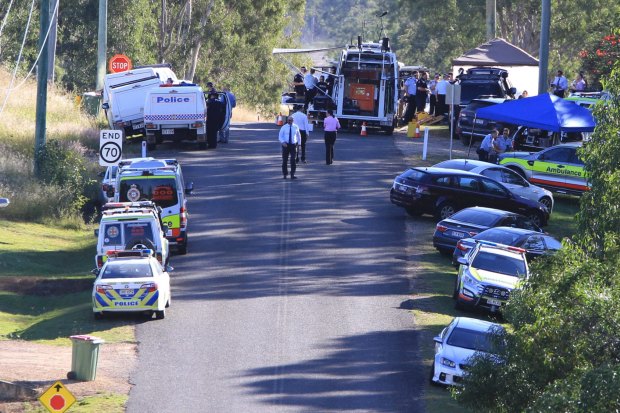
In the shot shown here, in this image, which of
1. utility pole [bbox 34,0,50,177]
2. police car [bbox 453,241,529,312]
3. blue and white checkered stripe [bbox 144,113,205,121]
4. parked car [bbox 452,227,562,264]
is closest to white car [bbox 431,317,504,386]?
police car [bbox 453,241,529,312]

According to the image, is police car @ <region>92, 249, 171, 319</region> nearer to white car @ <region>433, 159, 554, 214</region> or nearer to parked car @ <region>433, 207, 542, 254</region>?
parked car @ <region>433, 207, 542, 254</region>

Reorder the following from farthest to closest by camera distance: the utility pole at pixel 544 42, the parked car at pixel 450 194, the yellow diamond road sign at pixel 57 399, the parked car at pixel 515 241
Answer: the utility pole at pixel 544 42, the parked car at pixel 450 194, the parked car at pixel 515 241, the yellow diamond road sign at pixel 57 399

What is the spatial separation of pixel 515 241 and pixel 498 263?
7.64 ft

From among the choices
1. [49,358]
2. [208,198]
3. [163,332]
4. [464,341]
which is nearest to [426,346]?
[464,341]

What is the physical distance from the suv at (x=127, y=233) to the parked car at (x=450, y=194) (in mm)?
8452

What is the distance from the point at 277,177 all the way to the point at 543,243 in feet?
36.5

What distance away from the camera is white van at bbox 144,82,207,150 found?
37.7 metres

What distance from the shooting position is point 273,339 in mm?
22141

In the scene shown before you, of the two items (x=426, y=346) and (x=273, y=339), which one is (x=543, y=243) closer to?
(x=426, y=346)

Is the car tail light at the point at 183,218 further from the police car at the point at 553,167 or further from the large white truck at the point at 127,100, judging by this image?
the police car at the point at 553,167

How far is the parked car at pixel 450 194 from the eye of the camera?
31812 millimetres

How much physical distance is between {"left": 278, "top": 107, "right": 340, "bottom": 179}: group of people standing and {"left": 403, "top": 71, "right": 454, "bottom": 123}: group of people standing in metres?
9.61

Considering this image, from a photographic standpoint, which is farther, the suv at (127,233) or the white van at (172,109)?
the white van at (172,109)

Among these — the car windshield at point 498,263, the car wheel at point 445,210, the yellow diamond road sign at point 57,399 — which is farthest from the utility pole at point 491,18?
the yellow diamond road sign at point 57,399
